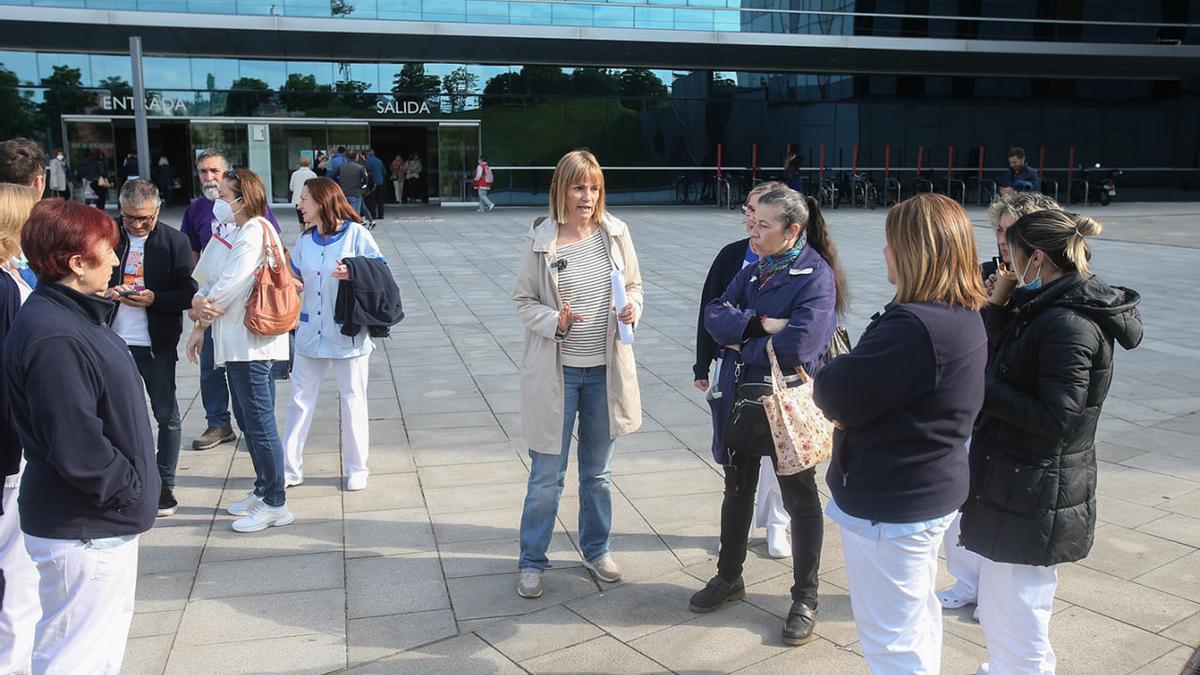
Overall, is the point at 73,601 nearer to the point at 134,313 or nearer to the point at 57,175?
the point at 134,313

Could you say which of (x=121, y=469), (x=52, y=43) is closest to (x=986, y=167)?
(x=52, y=43)

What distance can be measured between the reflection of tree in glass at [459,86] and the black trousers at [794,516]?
23.9 meters

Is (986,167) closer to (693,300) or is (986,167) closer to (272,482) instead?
(693,300)

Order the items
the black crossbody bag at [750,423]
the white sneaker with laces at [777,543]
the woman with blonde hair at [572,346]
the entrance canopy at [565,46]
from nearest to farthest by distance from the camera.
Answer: the black crossbody bag at [750,423] → the woman with blonde hair at [572,346] → the white sneaker with laces at [777,543] → the entrance canopy at [565,46]

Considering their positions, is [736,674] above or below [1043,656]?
below

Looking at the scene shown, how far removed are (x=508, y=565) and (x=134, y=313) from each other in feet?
8.01

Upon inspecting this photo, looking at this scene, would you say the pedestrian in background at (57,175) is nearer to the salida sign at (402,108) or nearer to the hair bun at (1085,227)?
the salida sign at (402,108)

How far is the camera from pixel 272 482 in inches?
194

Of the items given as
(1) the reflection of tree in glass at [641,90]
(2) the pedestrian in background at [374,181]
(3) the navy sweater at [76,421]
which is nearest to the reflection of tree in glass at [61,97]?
(2) the pedestrian in background at [374,181]

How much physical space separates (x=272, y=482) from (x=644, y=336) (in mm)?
5319

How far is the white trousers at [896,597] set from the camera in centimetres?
287

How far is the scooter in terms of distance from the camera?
95.8 ft

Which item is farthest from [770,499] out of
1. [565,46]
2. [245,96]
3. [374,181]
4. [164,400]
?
[245,96]

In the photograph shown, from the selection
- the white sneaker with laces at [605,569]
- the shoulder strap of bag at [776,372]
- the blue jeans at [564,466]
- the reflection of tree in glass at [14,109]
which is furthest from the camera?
the reflection of tree in glass at [14,109]
